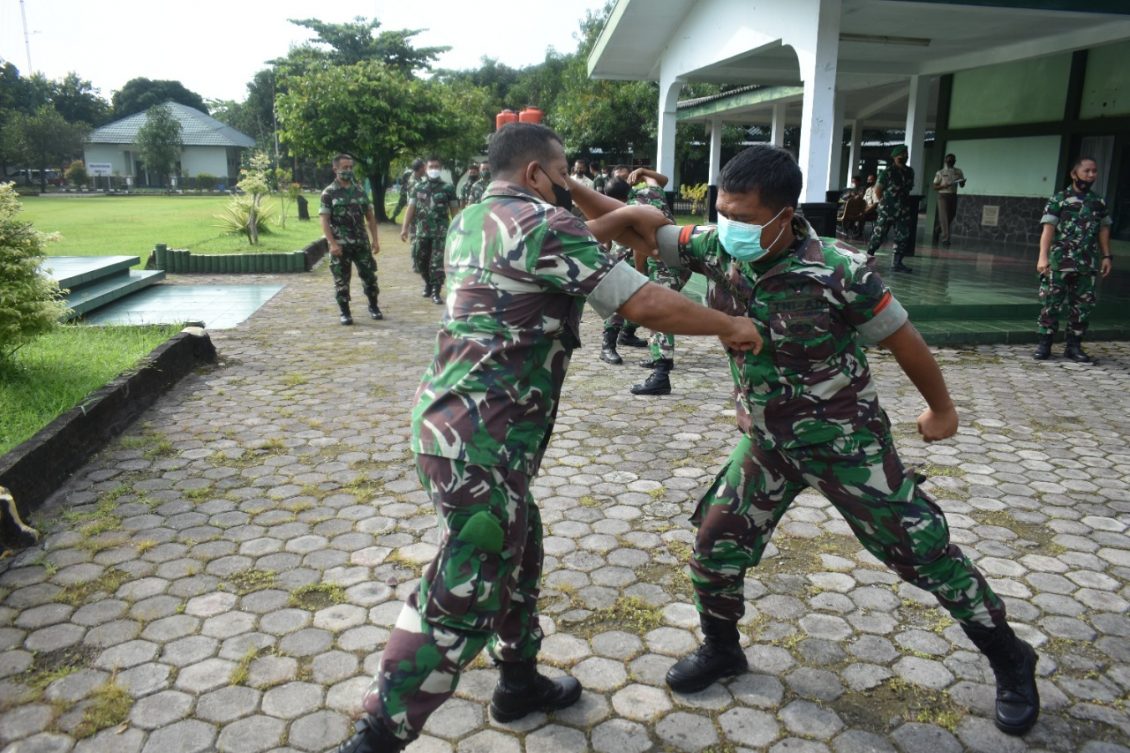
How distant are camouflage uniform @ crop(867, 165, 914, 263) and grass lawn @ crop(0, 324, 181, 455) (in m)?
9.21

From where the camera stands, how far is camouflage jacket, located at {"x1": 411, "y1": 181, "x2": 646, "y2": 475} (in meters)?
2.04

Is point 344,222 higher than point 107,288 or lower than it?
higher

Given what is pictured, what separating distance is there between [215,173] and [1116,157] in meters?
59.8

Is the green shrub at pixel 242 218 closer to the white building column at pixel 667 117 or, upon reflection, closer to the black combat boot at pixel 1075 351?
the white building column at pixel 667 117

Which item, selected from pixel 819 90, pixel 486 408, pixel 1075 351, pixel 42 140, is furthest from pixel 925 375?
pixel 42 140

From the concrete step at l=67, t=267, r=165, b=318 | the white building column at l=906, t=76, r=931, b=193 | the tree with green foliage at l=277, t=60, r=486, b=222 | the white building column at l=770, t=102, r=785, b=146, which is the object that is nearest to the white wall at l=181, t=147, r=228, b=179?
the tree with green foliage at l=277, t=60, r=486, b=222

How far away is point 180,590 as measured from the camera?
133 inches

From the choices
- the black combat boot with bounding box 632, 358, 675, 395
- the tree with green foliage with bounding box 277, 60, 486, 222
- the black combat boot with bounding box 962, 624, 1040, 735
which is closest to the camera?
the black combat boot with bounding box 962, 624, 1040, 735

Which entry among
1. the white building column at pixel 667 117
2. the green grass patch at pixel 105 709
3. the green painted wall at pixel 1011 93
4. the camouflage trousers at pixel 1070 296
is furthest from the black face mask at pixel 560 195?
the green painted wall at pixel 1011 93

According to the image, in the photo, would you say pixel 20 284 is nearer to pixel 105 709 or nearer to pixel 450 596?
pixel 105 709

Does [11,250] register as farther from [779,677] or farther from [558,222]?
[779,677]

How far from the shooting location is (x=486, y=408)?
6.85ft

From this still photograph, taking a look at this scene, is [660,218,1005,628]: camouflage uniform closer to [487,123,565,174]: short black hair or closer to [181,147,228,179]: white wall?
[487,123,565,174]: short black hair

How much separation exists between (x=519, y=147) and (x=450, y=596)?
1167 millimetres
